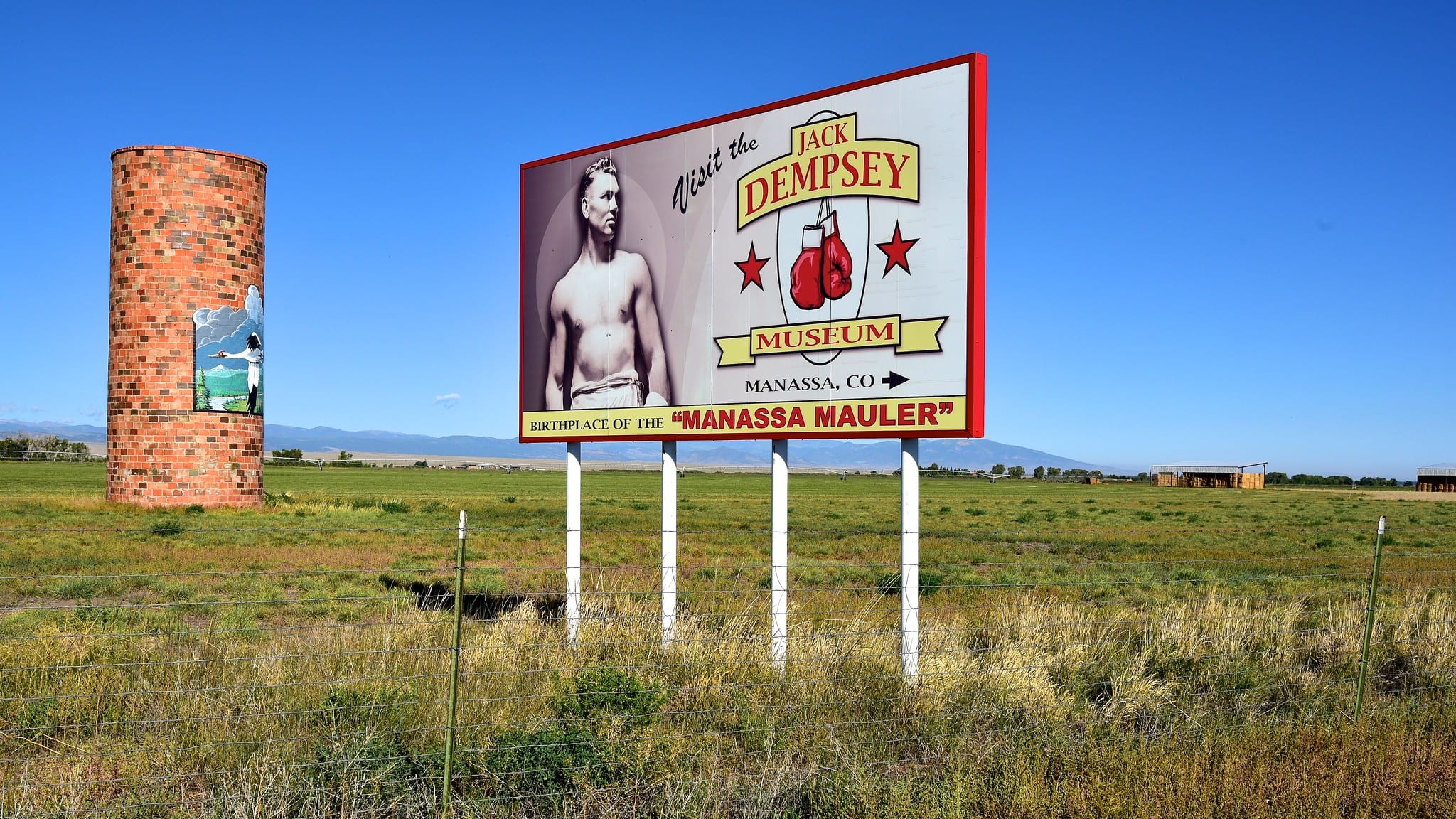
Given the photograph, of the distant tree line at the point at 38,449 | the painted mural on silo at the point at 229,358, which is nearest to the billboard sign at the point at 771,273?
the painted mural on silo at the point at 229,358

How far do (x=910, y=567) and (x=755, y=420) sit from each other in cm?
207

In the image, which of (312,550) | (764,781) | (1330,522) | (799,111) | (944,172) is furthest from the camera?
(1330,522)

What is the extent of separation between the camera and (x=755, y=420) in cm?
973

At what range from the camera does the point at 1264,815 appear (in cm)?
559

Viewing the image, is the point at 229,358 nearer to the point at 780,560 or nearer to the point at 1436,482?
the point at 780,560

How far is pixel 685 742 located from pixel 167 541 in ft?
49.7

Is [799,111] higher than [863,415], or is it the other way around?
[799,111]

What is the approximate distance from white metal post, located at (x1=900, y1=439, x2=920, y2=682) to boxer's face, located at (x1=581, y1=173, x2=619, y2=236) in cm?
430

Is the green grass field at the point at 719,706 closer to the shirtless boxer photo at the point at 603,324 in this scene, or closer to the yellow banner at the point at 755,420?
the yellow banner at the point at 755,420

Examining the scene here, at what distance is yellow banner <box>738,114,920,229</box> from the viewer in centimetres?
896

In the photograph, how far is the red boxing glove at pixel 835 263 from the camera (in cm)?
920

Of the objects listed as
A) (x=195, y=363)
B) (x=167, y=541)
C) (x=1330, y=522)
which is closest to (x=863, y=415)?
(x=167, y=541)

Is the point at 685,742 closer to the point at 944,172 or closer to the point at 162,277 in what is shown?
the point at 944,172

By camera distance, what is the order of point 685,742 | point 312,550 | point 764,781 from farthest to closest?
1. point 312,550
2. point 685,742
3. point 764,781
